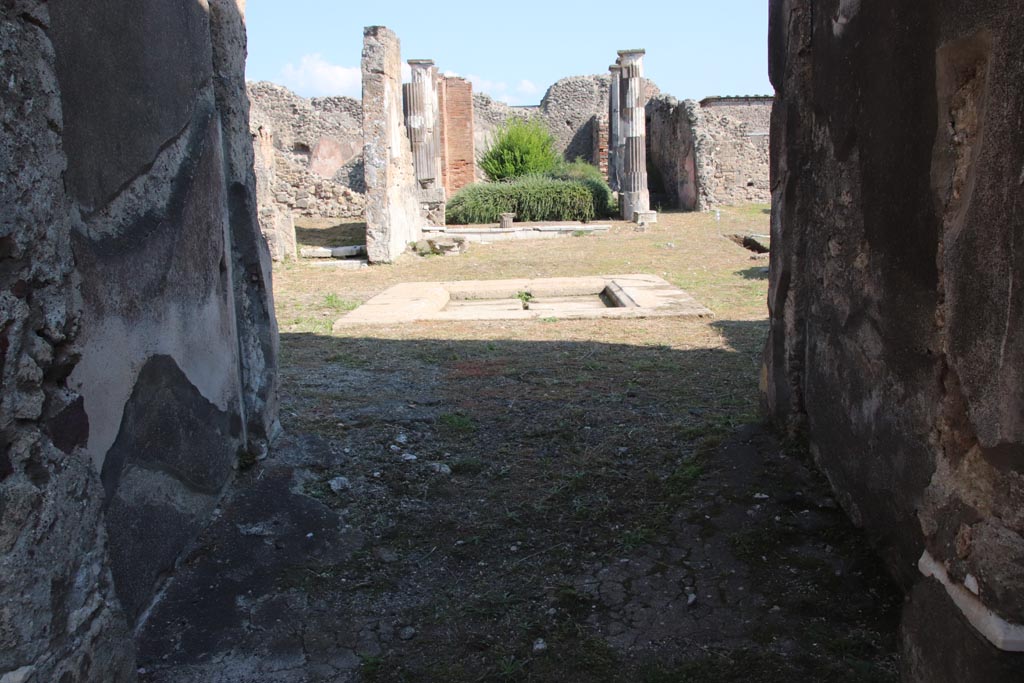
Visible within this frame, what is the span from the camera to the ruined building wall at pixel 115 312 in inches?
61.2

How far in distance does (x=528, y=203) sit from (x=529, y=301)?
9389mm

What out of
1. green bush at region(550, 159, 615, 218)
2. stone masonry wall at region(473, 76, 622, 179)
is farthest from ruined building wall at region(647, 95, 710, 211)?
stone masonry wall at region(473, 76, 622, 179)

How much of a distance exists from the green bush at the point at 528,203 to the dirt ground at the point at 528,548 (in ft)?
41.0

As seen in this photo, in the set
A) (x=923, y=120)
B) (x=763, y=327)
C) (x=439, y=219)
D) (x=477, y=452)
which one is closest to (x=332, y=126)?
(x=439, y=219)

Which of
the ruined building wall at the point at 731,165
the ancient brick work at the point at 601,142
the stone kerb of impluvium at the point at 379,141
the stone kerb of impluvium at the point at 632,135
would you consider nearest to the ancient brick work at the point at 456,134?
the ancient brick work at the point at 601,142

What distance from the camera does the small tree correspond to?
67.5 feet

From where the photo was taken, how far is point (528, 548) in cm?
287

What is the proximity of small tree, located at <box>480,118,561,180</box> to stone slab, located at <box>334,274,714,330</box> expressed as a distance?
1200 centimetres

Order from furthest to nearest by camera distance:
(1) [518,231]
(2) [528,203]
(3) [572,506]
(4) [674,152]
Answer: (4) [674,152], (2) [528,203], (1) [518,231], (3) [572,506]

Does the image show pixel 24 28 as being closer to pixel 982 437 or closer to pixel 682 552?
pixel 982 437

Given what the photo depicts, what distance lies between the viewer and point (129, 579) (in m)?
2.29

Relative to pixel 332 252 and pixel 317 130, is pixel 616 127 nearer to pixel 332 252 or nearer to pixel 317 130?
pixel 317 130

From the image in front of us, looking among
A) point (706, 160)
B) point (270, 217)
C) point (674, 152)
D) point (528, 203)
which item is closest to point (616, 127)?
point (674, 152)

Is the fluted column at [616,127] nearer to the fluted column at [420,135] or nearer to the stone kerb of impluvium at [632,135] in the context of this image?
the stone kerb of impluvium at [632,135]
